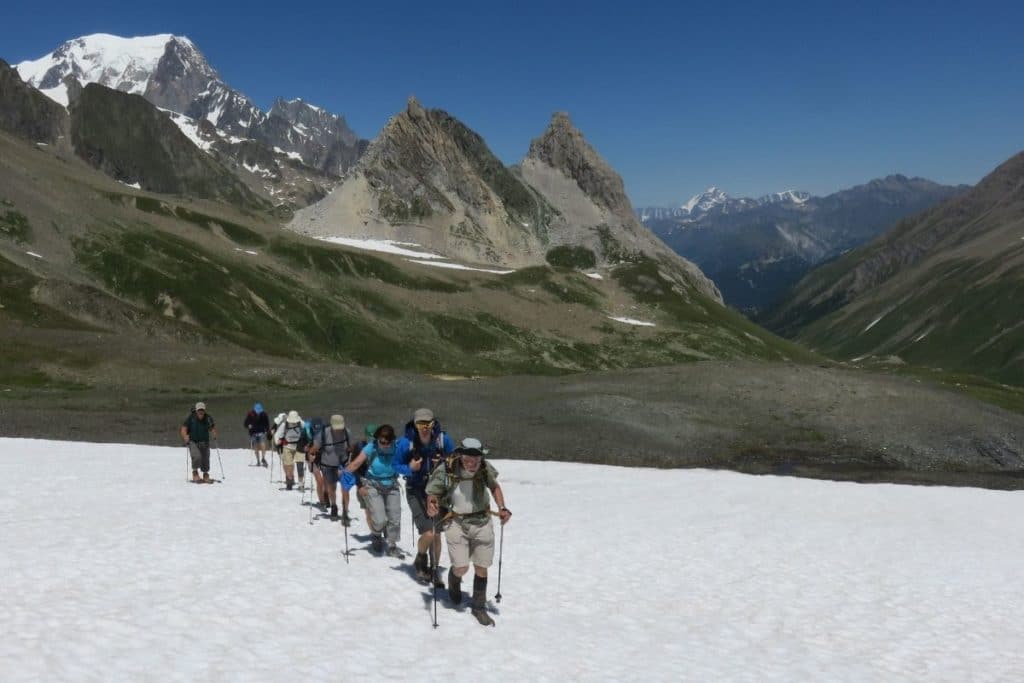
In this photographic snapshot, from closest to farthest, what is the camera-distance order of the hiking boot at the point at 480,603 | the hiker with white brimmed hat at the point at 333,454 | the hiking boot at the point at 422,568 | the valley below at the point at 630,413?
the hiking boot at the point at 480,603
the hiking boot at the point at 422,568
the hiker with white brimmed hat at the point at 333,454
the valley below at the point at 630,413

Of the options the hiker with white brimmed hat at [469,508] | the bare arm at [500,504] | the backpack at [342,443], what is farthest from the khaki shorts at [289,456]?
the bare arm at [500,504]

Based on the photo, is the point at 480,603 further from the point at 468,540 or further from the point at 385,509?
the point at 385,509

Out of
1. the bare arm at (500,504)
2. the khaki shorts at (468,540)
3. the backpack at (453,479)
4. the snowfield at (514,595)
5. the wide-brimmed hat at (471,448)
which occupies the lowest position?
the snowfield at (514,595)

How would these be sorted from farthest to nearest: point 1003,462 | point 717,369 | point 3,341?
point 717,369 < point 3,341 < point 1003,462

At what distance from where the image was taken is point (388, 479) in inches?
733

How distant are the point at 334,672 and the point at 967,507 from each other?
33.6m

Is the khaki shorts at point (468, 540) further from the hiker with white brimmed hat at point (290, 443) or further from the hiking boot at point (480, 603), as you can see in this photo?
the hiker with white brimmed hat at point (290, 443)

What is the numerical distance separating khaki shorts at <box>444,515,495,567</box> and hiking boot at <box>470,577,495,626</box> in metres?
0.37

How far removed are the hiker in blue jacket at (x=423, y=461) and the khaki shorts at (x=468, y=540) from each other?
1104mm

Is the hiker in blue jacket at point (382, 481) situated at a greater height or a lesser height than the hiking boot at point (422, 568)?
greater

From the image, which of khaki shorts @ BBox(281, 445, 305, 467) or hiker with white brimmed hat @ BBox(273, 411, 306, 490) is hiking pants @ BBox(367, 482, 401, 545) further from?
khaki shorts @ BBox(281, 445, 305, 467)

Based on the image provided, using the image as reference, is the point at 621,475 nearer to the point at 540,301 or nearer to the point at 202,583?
the point at 202,583

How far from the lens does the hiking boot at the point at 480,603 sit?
15234 mm

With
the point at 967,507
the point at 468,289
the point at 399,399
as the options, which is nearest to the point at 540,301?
the point at 468,289
